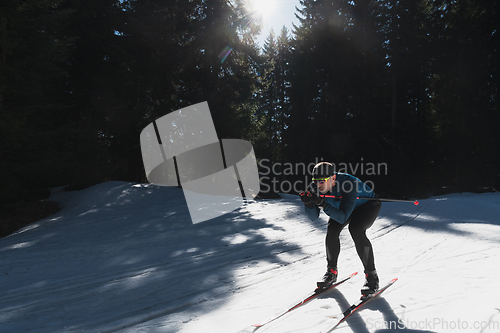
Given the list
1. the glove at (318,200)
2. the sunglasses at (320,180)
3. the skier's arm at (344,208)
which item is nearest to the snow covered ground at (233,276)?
the skier's arm at (344,208)

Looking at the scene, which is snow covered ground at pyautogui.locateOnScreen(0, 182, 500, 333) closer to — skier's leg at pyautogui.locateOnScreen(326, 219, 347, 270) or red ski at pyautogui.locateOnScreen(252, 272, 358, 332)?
red ski at pyautogui.locateOnScreen(252, 272, 358, 332)

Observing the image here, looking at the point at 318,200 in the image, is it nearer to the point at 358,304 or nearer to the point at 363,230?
the point at 363,230

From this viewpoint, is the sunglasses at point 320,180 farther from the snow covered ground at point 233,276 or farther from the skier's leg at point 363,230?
the snow covered ground at point 233,276

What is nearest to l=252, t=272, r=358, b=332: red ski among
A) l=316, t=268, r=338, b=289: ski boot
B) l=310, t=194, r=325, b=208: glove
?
l=316, t=268, r=338, b=289: ski boot

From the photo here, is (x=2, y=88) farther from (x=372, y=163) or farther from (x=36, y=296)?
(x=372, y=163)

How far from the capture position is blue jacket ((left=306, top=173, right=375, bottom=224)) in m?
3.78

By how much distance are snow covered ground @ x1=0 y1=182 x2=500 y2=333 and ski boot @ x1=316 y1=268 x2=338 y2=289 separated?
0.53ft

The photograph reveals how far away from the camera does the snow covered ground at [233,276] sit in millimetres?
3354

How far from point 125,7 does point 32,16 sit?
32.6 feet

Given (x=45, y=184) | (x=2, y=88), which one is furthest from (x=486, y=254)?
(x=45, y=184)

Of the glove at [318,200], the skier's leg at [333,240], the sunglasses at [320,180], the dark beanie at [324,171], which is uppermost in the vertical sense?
the dark beanie at [324,171]

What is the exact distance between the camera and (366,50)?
979 inches

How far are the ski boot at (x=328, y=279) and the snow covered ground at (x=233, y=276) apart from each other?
0.16 meters

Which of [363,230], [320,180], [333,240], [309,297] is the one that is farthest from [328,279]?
[320,180]
